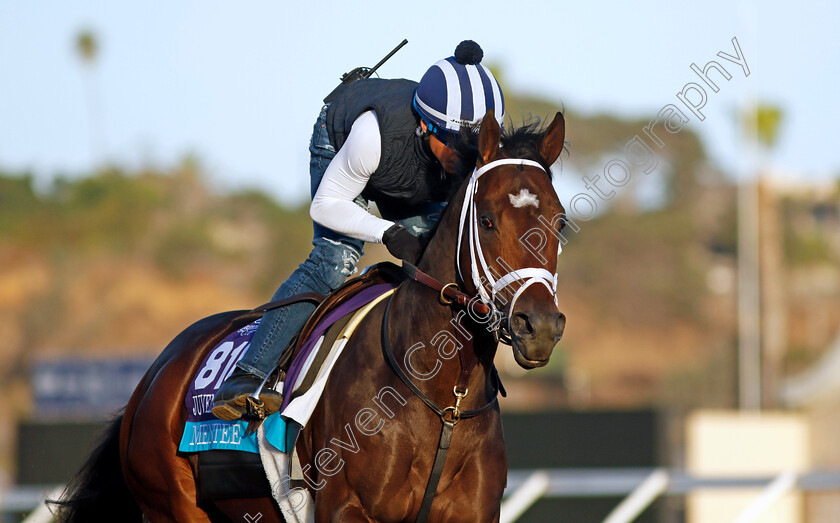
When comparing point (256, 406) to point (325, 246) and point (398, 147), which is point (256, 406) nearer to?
point (325, 246)

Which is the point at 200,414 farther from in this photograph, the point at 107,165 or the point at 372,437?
the point at 107,165

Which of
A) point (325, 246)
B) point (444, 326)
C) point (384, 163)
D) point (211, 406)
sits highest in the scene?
point (384, 163)

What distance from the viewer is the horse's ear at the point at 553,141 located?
3.54 m

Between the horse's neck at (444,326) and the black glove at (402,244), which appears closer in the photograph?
the horse's neck at (444,326)

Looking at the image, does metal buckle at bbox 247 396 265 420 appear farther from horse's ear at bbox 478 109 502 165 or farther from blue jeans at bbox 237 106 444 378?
horse's ear at bbox 478 109 502 165

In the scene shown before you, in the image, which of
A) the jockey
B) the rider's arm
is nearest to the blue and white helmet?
the jockey

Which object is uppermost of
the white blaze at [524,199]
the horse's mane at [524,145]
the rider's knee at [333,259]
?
the horse's mane at [524,145]

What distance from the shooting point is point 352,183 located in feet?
13.0

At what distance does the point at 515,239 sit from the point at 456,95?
0.79 meters

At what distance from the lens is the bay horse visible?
10.7ft

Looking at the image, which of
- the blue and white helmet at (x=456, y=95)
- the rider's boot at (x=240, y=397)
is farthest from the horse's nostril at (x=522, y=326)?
the rider's boot at (x=240, y=397)

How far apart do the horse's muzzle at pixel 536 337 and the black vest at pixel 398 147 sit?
100 centimetres

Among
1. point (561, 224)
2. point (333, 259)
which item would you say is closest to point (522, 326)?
point (561, 224)

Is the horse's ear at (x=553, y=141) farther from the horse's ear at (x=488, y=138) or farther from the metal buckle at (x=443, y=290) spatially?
the metal buckle at (x=443, y=290)
